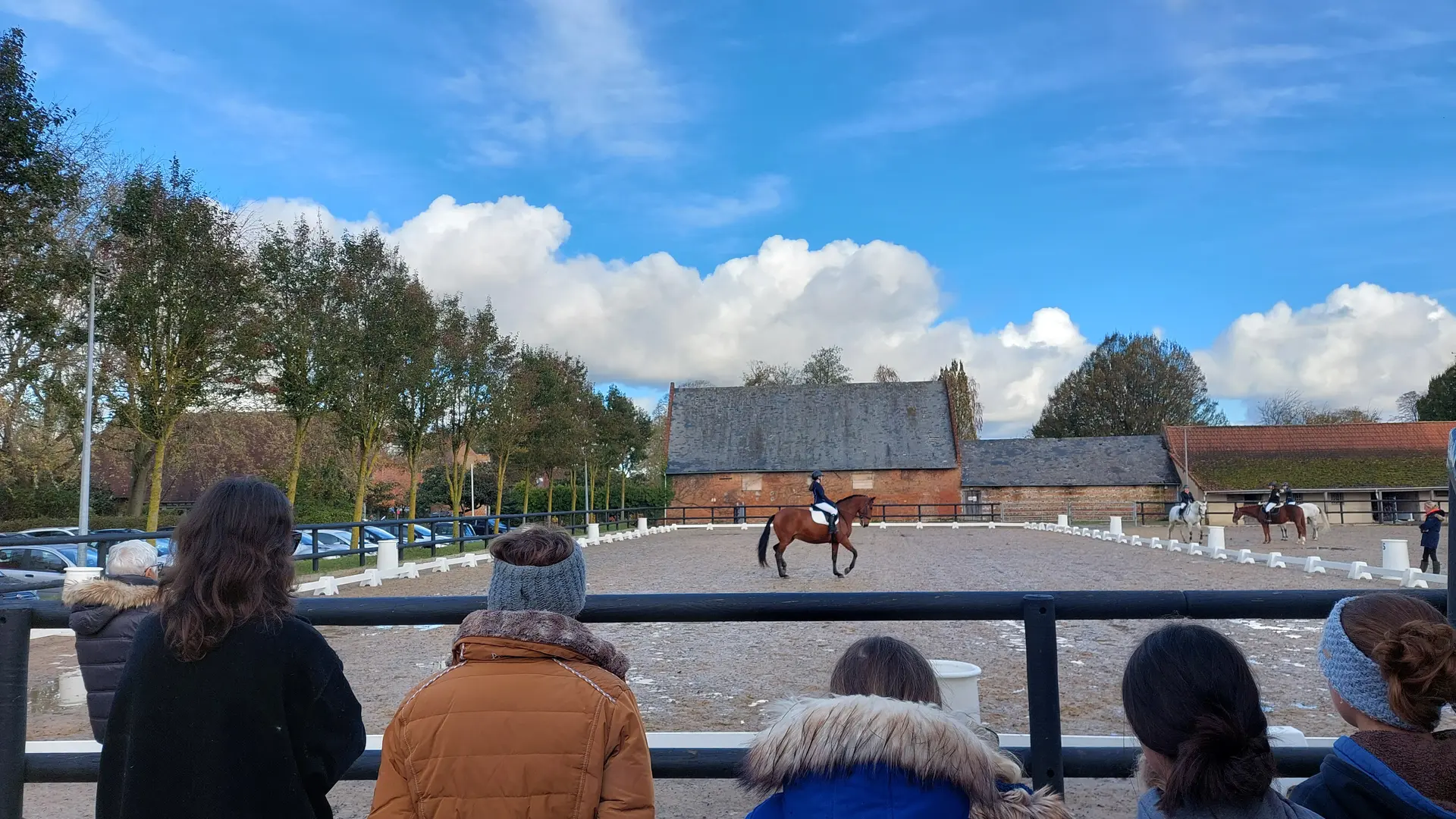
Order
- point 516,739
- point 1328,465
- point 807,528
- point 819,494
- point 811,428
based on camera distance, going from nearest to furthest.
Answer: point 516,739
point 807,528
point 819,494
point 1328,465
point 811,428

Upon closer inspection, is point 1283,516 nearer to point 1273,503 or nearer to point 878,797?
point 1273,503

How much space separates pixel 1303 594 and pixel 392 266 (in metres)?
26.3

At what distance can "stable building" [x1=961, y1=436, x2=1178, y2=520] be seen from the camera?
4844cm

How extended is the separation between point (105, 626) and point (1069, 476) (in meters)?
51.4

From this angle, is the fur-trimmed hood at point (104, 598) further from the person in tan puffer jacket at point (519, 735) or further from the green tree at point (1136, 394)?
the green tree at point (1136, 394)

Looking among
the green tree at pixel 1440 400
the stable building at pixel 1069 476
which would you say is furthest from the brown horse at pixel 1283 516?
the green tree at pixel 1440 400

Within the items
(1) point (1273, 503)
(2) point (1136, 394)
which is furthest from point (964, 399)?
(1) point (1273, 503)

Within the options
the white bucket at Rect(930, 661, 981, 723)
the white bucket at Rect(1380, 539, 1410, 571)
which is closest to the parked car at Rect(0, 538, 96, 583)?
the white bucket at Rect(930, 661, 981, 723)

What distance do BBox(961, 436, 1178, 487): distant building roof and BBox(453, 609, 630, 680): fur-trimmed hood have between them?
50.5 metres

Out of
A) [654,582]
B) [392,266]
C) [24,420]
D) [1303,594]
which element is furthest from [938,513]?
[1303,594]

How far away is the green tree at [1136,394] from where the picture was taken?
69.3 m

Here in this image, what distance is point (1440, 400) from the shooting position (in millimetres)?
57875

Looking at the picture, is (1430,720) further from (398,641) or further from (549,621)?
(398,641)

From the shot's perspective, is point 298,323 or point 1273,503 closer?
point 298,323
